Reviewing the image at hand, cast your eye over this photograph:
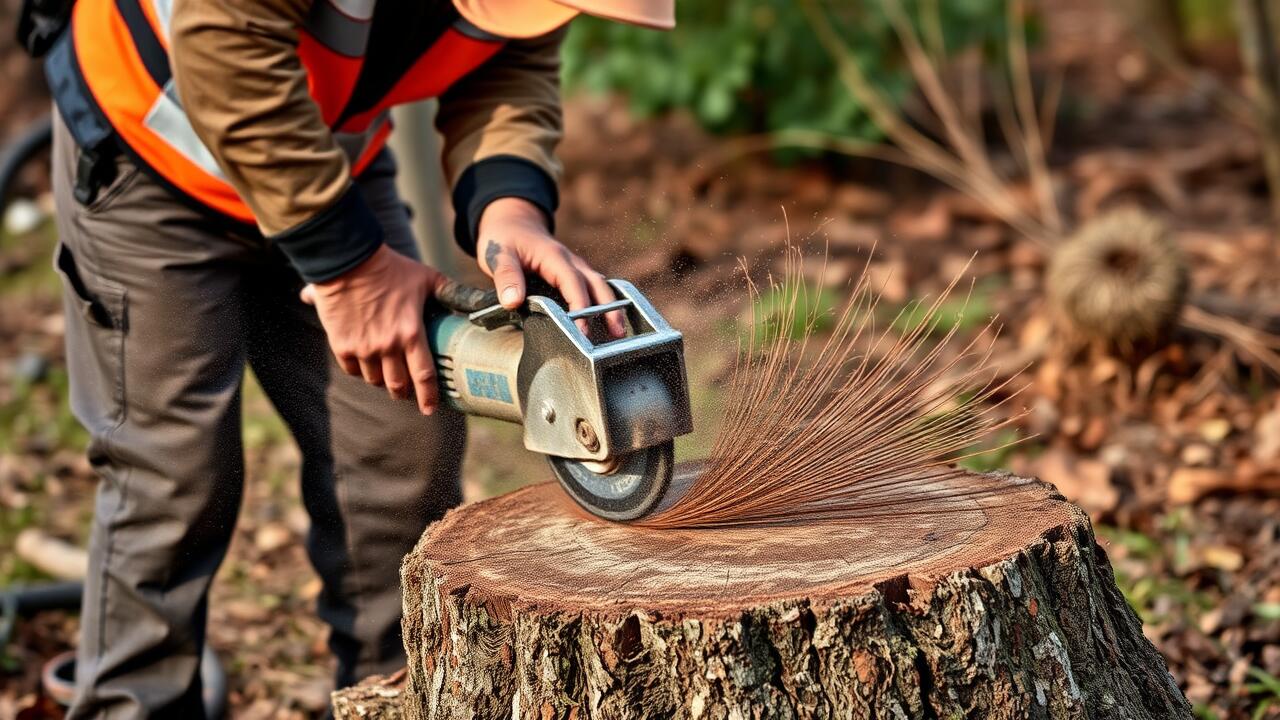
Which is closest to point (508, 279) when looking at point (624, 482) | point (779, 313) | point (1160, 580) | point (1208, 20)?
point (624, 482)

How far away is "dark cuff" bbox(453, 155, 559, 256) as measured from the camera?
7.44 feet

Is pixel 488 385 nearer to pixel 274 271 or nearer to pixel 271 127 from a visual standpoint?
pixel 271 127

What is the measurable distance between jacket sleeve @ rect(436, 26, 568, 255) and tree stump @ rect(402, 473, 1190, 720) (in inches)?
25.3

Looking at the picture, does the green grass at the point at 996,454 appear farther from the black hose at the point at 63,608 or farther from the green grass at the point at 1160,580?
the black hose at the point at 63,608

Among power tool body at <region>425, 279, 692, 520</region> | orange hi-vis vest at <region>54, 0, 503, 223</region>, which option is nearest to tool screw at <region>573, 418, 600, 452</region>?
power tool body at <region>425, 279, 692, 520</region>

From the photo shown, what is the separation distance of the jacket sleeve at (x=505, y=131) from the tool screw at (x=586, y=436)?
552 mm

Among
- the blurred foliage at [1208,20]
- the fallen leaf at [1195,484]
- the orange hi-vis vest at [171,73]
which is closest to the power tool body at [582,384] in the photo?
the orange hi-vis vest at [171,73]

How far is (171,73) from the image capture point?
6.83 ft

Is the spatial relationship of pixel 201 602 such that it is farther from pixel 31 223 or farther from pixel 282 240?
pixel 31 223

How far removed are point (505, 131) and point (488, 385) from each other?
1.88 ft

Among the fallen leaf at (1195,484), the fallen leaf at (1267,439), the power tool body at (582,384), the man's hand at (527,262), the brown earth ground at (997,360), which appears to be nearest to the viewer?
the power tool body at (582,384)

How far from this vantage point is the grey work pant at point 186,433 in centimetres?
222

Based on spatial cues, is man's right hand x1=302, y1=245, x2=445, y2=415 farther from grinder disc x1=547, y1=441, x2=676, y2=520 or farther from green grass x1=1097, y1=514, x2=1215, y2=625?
green grass x1=1097, y1=514, x2=1215, y2=625

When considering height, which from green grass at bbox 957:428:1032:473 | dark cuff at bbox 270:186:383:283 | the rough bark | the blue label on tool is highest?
dark cuff at bbox 270:186:383:283
